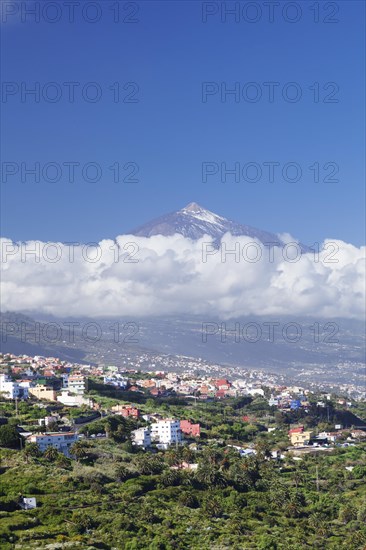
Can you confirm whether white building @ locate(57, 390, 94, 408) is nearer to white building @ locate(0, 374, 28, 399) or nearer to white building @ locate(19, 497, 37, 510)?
white building @ locate(0, 374, 28, 399)

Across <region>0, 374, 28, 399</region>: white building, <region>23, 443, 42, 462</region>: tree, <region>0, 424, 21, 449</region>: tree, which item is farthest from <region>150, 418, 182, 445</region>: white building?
<region>0, 374, 28, 399</region>: white building

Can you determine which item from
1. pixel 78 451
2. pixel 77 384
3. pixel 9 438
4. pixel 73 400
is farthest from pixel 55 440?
pixel 77 384

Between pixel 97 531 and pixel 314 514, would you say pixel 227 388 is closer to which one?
pixel 314 514

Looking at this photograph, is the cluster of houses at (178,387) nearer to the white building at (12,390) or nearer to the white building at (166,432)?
the white building at (12,390)

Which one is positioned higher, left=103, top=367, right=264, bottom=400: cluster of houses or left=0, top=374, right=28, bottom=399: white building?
left=0, top=374, right=28, bottom=399: white building

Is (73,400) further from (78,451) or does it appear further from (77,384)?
(78,451)

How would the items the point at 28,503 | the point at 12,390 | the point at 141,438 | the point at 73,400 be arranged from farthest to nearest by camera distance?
the point at 12,390 → the point at 73,400 → the point at 141,438 → the point at 28,503

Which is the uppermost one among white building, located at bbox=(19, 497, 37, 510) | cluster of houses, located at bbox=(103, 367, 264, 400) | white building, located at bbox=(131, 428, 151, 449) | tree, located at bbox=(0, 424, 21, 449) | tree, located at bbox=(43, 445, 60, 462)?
tree, located at bbox=(0, 424, 21, 449)
